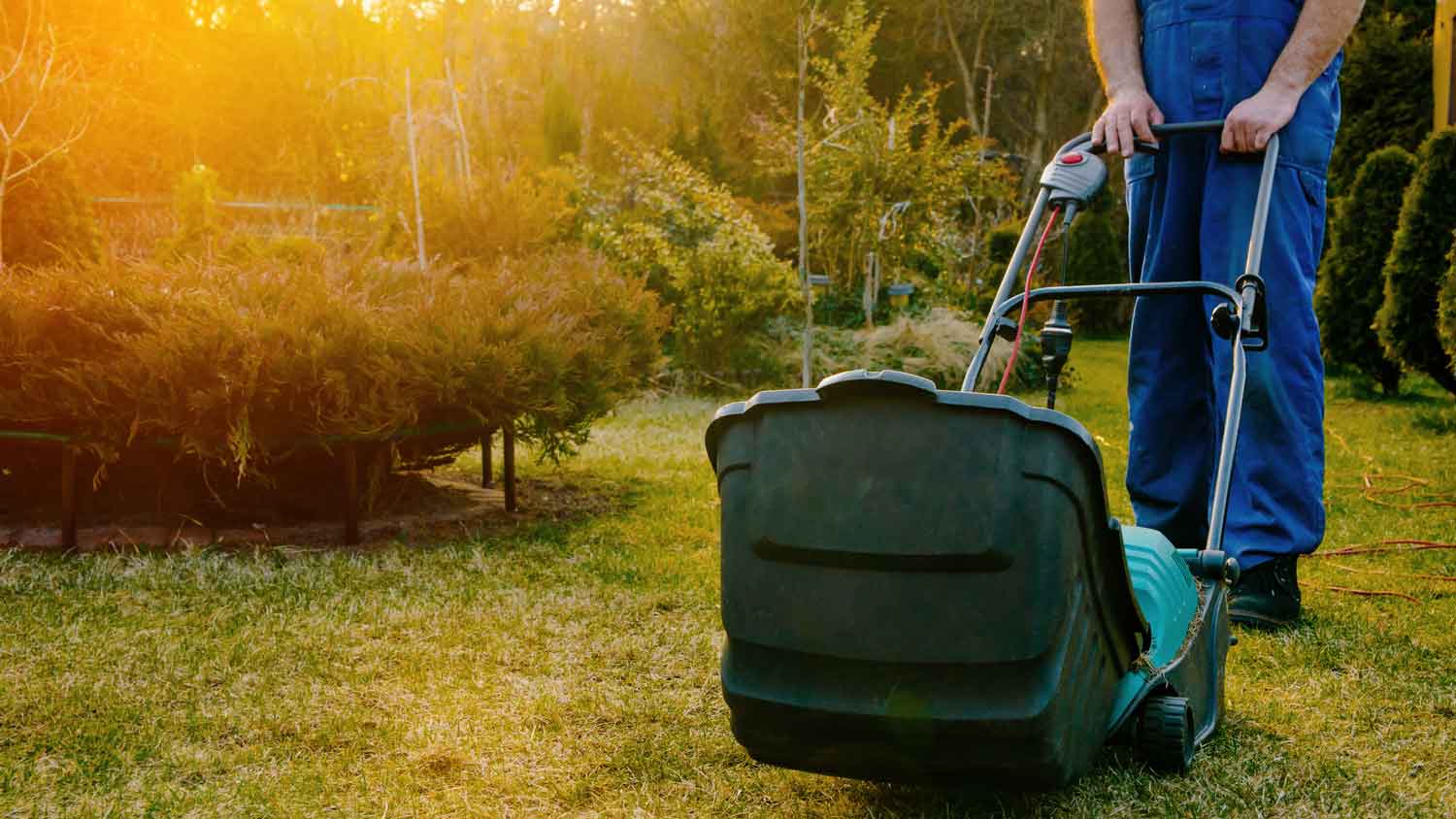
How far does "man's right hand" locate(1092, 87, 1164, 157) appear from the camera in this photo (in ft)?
9.11

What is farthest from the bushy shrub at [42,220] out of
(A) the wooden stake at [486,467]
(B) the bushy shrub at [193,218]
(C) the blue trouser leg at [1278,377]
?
(C) the blue trouser leg at [1278,377]

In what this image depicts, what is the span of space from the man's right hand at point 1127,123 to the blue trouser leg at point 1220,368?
0.23 m

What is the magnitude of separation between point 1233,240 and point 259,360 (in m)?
2.76

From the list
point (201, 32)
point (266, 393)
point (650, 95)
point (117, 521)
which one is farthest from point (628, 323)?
point (201, 32)

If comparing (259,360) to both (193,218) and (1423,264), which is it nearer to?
(193,218)

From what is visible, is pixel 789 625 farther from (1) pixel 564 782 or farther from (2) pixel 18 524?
(2) pixel 18 524

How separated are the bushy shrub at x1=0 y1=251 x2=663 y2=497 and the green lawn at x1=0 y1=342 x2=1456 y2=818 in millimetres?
418

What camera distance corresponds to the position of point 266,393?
153 inches

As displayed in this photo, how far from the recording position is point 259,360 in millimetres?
3791

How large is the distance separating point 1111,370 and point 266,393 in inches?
326

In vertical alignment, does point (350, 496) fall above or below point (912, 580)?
below

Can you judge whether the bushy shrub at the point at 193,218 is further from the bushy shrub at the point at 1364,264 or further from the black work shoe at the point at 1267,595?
the bushy shrub at the point at 1364,264

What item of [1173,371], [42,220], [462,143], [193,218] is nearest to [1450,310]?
[1173,371]

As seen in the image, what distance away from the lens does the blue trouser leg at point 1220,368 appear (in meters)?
2.94
